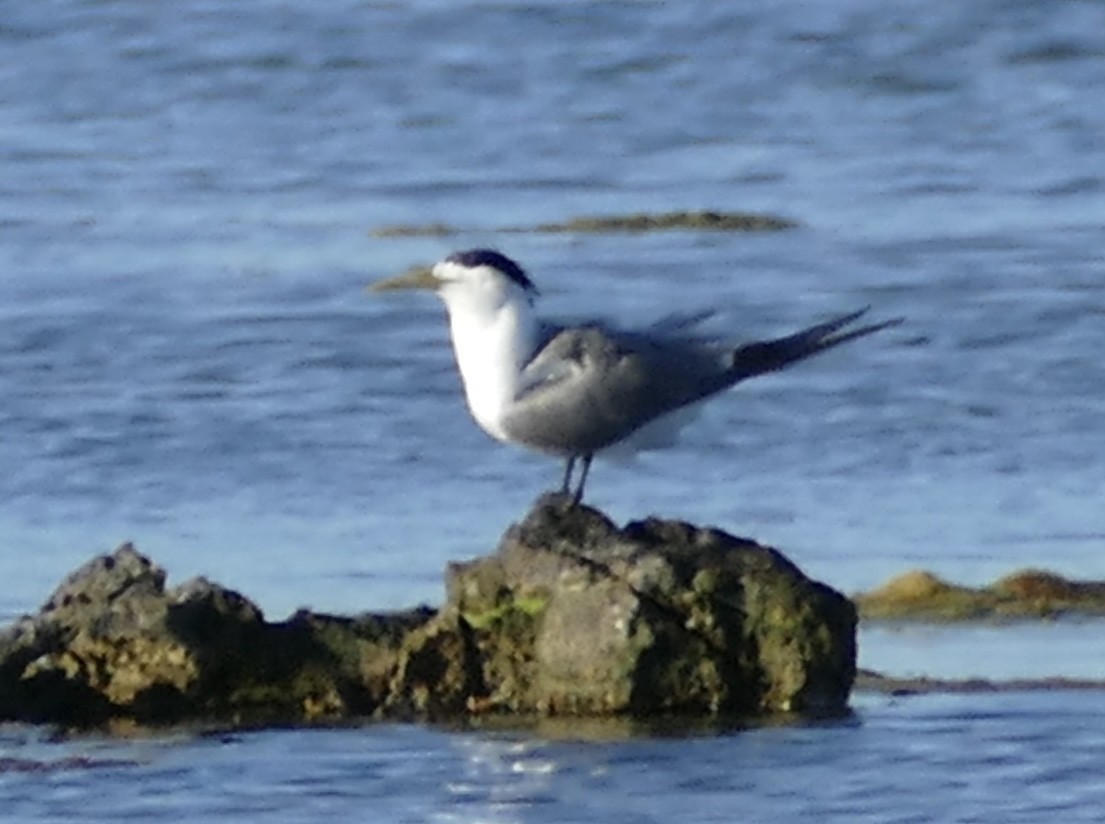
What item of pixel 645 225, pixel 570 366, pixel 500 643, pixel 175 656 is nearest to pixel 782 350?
pixel 570 366

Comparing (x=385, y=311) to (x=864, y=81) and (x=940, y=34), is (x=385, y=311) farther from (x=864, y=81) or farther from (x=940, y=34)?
(x=940, y=34)

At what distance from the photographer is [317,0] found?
23.5 m

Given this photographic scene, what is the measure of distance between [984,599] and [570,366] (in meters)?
1.25

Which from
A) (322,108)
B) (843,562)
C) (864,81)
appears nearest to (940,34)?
A: (864,81)

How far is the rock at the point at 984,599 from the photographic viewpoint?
891 centimetres

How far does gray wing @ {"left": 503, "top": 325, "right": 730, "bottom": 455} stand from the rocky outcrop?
0.72 m

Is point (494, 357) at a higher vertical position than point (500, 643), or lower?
higher

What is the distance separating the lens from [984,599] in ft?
29.6

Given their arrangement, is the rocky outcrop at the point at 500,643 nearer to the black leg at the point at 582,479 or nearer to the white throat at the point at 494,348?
the black leg at the point at 582,479

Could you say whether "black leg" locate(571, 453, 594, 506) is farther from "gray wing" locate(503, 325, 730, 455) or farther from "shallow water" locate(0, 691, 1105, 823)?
"shallow water" locate(0, 691, 1105, 823)

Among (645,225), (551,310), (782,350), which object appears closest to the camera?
(782,350)

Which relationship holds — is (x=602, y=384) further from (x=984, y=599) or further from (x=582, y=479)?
(x=984, y=599)

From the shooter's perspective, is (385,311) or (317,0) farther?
(317,0)

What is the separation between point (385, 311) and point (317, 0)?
9.53m
